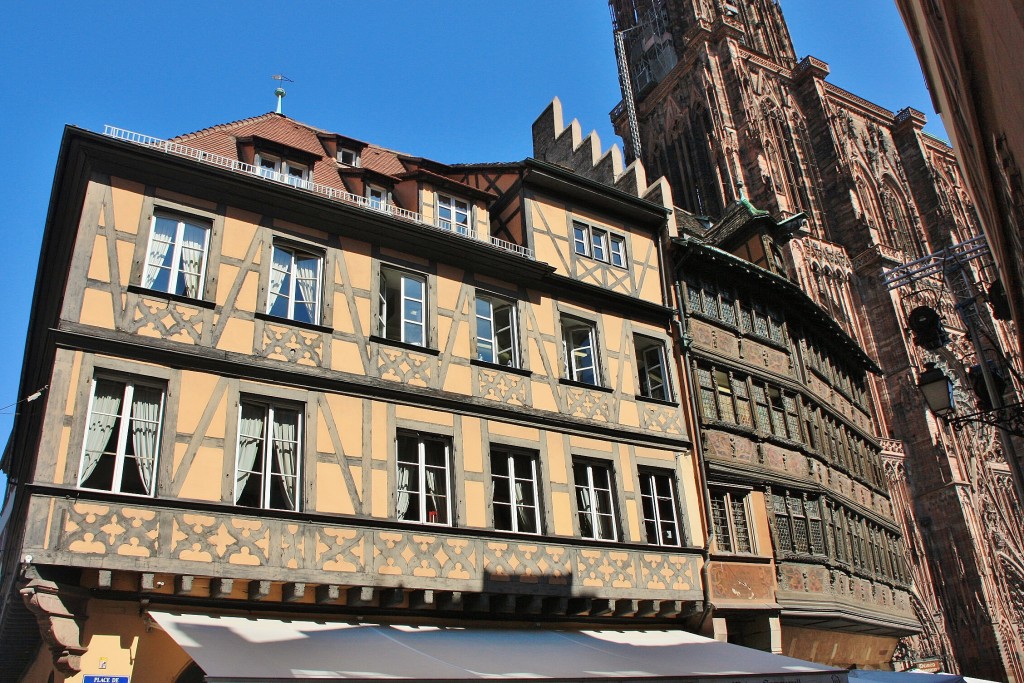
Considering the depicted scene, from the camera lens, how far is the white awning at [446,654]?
8.20 meters

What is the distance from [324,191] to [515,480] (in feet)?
15.9

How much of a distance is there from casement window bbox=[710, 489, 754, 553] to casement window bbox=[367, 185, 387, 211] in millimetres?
7094

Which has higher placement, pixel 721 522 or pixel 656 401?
pixel 656 401

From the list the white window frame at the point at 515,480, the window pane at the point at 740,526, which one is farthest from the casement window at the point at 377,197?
the window pane at the point at 740,526

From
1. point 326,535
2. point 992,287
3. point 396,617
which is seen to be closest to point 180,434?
point 326,535

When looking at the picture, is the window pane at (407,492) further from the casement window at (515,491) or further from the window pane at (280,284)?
the window pane at (280,284)

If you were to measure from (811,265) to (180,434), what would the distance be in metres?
35.9

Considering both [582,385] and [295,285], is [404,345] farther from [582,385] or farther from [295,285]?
[582,385]

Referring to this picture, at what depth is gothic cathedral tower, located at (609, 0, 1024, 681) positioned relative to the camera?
3256 centimetres

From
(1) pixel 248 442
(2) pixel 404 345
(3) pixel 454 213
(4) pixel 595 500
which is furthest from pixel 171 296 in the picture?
(4) pixel 595 500

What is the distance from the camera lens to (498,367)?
12.8 meters

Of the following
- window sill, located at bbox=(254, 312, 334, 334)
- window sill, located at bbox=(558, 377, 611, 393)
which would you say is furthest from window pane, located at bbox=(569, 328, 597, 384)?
window sill, located at bbox=(254, 312, 334, 334)

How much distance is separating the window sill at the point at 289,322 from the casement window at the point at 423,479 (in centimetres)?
169

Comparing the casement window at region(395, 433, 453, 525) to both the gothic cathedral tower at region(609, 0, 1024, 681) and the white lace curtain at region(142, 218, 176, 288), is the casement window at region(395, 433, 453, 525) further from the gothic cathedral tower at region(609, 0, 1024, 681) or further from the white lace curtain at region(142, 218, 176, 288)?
the gothic cathedral tower at region(609, 0, 1024, 681)
